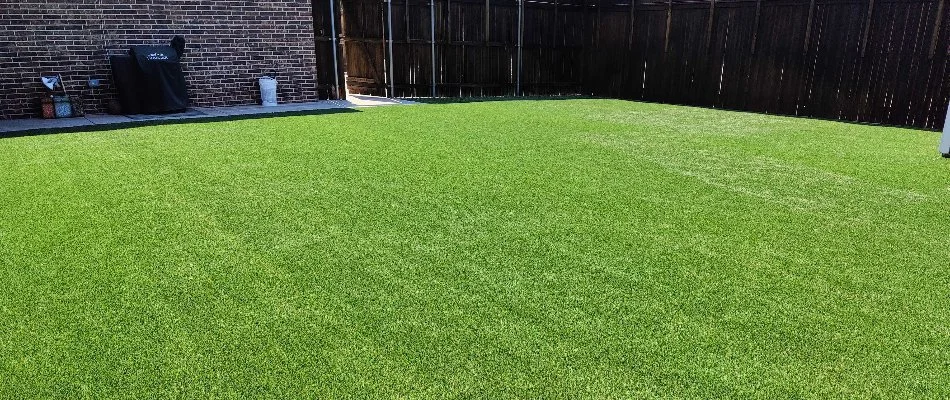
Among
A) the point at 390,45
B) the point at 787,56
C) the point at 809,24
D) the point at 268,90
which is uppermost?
the point at 809,24

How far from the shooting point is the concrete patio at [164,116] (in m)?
7.07

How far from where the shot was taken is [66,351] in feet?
6.84

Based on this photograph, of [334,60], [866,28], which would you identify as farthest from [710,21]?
[334,60]

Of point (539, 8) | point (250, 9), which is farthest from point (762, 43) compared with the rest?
point (250, 9)

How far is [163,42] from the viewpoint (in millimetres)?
8664

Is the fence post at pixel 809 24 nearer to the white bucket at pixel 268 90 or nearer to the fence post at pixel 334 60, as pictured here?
the fence post at pixel 334 60

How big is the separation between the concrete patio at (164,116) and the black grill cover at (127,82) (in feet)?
0.77

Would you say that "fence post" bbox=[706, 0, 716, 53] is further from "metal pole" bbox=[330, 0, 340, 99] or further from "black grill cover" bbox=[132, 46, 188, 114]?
"black grill cover" bbox=[132, 46, 188, 114]

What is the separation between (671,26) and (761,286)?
31.2 feet

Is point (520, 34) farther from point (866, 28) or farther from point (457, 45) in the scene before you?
point (866, 28)

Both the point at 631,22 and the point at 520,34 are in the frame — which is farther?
the point at 520,34

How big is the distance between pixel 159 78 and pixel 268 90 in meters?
1.63

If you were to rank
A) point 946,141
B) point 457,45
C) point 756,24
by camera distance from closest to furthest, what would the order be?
point 946,141 → point 756,24 → point 457,45

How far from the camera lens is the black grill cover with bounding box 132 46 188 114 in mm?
8148
